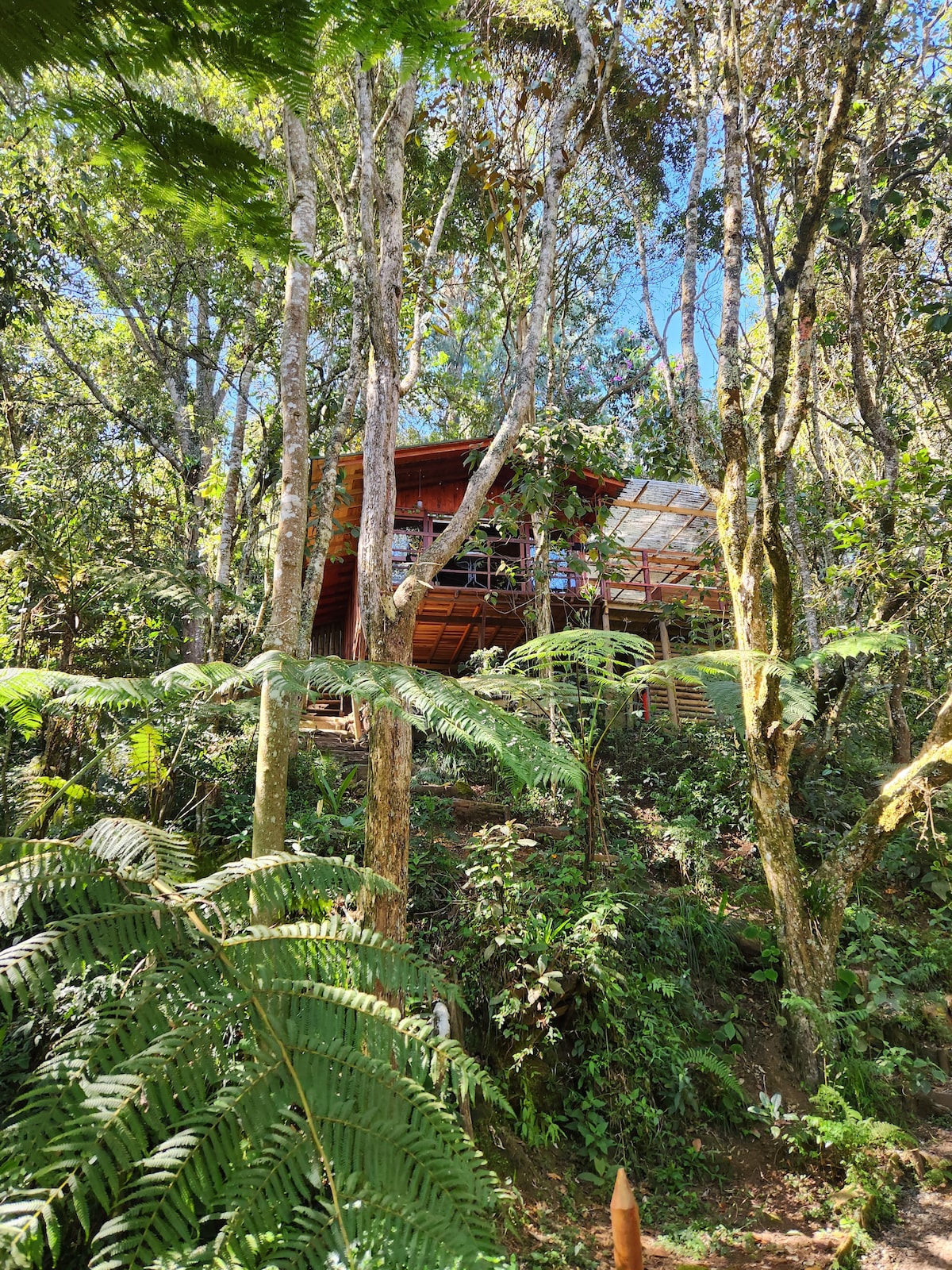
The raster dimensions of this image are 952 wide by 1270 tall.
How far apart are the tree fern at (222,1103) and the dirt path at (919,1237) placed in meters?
4.27

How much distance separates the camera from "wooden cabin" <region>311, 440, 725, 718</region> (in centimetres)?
1366

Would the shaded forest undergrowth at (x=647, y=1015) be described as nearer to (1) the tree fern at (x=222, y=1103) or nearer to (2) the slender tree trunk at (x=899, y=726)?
(2) the slender tree trunk at (x=899, y=726)

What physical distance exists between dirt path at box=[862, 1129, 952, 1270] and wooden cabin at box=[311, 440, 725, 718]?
8.94 meters

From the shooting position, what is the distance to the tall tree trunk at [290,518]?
14.2ft

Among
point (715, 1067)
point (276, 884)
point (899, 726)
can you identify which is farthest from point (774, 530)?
point (899, 726)

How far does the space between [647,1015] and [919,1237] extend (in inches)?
72.3

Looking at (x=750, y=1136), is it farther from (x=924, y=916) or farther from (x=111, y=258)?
(x=111, y=258)

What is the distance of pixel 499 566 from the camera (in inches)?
514

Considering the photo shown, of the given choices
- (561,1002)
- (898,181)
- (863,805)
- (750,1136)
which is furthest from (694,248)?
(750,1136)

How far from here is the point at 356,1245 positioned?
0.98 meters

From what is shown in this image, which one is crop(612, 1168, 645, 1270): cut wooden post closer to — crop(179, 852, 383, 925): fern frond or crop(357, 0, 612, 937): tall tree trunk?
crop(179, 852, 383, 925): fern frond

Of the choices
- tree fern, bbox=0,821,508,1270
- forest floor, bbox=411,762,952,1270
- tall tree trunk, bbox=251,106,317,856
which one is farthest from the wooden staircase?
tree fern, bbox=0,821,508,1270

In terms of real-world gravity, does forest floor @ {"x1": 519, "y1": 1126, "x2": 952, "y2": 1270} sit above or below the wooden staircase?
below

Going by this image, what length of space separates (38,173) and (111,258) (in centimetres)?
298
